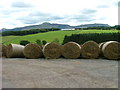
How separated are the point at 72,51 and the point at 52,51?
4.57 ft

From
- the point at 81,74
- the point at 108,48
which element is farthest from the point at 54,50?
the point at 81,74

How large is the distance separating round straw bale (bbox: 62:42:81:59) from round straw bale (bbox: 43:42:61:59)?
419mm

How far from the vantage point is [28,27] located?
6372 cm

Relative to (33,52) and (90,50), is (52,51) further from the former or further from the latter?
(90,50)

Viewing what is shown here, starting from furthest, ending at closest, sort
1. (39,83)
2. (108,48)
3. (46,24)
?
1. (46,24)
2. (108,48)
3. (39,83)

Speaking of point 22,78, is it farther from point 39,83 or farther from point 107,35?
point 107,35

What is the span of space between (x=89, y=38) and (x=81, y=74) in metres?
24.7

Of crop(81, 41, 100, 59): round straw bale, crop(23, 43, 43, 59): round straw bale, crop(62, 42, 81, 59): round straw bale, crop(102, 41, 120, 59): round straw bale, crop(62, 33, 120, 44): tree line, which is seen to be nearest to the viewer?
crop(102, 41, 120, 59): round straw bale

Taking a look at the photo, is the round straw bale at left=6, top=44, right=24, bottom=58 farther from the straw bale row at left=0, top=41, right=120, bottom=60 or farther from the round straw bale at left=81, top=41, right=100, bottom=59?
the round straw bale at left=81, top=41, right=100, bottom=59

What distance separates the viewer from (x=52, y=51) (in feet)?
51.5

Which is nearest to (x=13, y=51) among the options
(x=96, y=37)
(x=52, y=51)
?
(x=52, y=51)

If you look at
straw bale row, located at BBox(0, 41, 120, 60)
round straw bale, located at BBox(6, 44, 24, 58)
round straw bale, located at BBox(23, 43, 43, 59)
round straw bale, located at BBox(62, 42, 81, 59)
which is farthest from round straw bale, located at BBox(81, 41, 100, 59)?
round straw bale, located at BBox(6, 44, 24, 58)

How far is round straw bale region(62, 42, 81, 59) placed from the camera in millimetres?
15490

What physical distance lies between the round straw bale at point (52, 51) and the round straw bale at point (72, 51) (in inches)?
16.5
